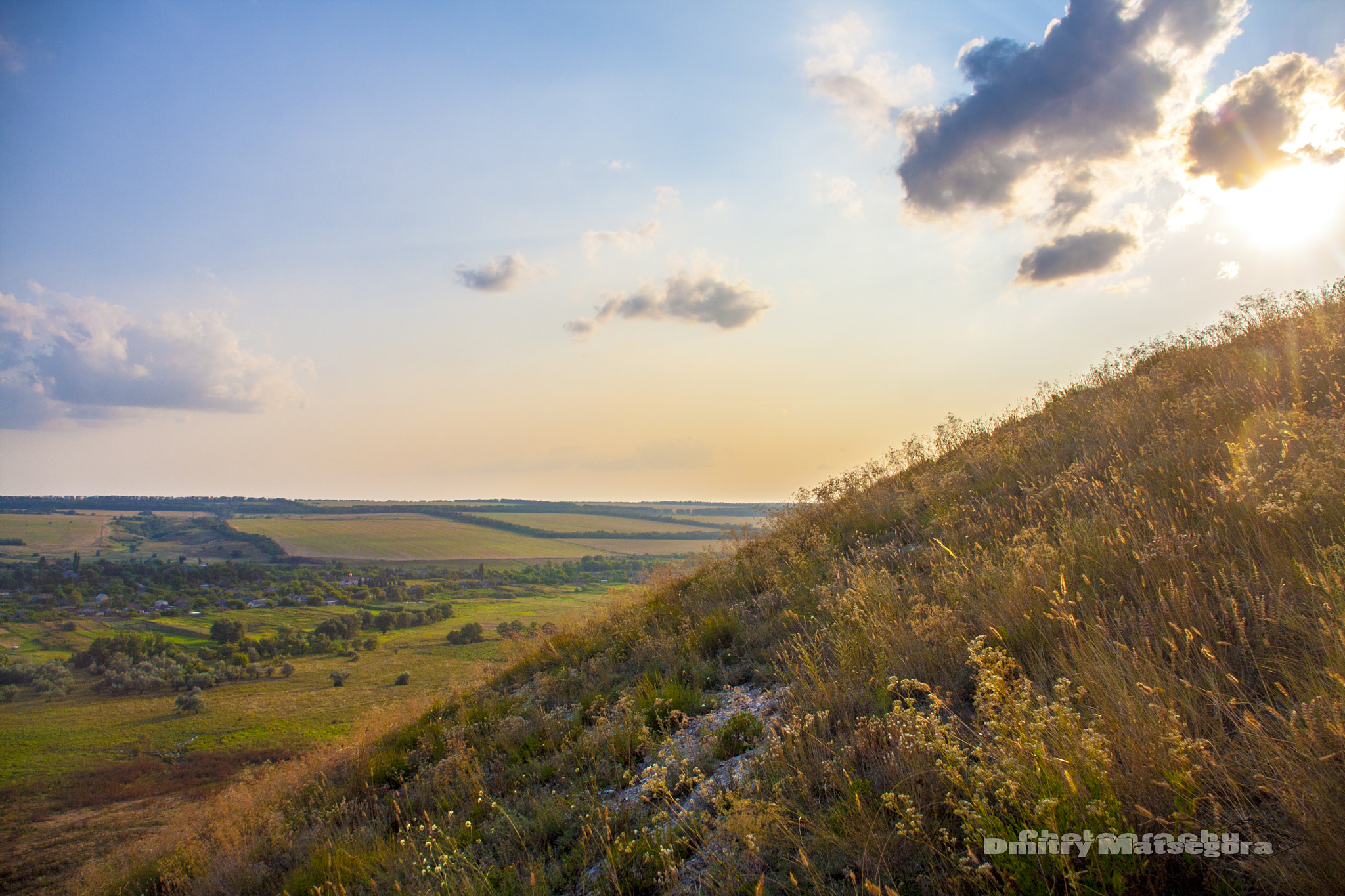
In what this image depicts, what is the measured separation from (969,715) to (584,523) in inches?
6135

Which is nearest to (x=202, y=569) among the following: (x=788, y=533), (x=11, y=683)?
(x=11, y=683)

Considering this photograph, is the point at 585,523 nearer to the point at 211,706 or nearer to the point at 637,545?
the point at 637,545

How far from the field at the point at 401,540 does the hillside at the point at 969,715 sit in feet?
383

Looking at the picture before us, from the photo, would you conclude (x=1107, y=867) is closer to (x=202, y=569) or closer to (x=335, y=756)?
(x=335, y=756)

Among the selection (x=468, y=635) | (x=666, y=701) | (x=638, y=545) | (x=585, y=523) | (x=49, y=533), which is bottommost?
(x=468, y=635)

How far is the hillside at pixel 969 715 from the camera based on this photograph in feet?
6.64

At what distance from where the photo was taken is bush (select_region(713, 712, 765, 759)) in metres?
4.48

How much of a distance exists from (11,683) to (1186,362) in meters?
91.4

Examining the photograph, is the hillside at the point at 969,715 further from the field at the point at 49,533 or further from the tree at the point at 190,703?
the field at the point at 49,533

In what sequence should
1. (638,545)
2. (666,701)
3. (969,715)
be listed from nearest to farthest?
(969,715) → (666,701) → (638,545)

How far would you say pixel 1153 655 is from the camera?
3.00m

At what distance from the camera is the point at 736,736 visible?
4613 mm

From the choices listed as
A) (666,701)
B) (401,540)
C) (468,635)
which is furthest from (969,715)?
(401,540)

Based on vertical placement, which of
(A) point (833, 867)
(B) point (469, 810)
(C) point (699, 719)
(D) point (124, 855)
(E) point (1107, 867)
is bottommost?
(D) point (124, 855)
